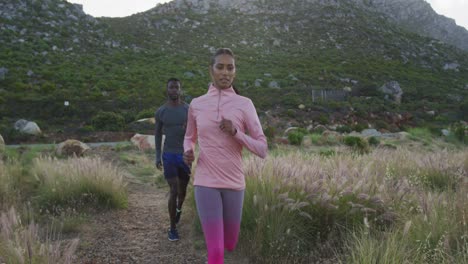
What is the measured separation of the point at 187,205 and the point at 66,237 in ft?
6.07

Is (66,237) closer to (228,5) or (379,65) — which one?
(379,65)

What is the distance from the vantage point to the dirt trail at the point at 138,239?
444 centimetres

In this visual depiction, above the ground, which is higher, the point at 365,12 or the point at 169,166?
the point at 365,12

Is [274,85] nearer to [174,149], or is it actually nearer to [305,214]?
[174,149]

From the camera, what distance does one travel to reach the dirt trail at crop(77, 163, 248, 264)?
4441 millimetres

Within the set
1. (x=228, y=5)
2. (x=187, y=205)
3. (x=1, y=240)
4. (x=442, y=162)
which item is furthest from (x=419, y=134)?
(x=228, y=5)

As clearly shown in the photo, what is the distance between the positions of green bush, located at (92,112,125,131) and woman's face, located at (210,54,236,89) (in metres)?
19.1

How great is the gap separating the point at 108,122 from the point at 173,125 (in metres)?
18.0

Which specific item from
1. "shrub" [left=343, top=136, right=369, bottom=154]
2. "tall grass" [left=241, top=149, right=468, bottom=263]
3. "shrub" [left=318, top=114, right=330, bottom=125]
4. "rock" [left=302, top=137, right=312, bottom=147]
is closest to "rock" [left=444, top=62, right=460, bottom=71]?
"shrub" [left=318, top=114, right=330, bottom=125]

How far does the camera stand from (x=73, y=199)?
6.11 m

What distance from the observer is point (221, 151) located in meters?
2.95

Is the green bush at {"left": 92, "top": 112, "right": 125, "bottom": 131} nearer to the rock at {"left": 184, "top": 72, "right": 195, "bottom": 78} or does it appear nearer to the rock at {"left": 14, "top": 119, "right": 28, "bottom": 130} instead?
the rock at {"left": 14, "top": 119, "right": 28, "bottom": 130}

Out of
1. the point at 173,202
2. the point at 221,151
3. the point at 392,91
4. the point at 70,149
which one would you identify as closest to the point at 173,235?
the point at 173,202

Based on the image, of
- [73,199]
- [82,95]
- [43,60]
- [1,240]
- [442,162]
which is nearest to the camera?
[1,240]
